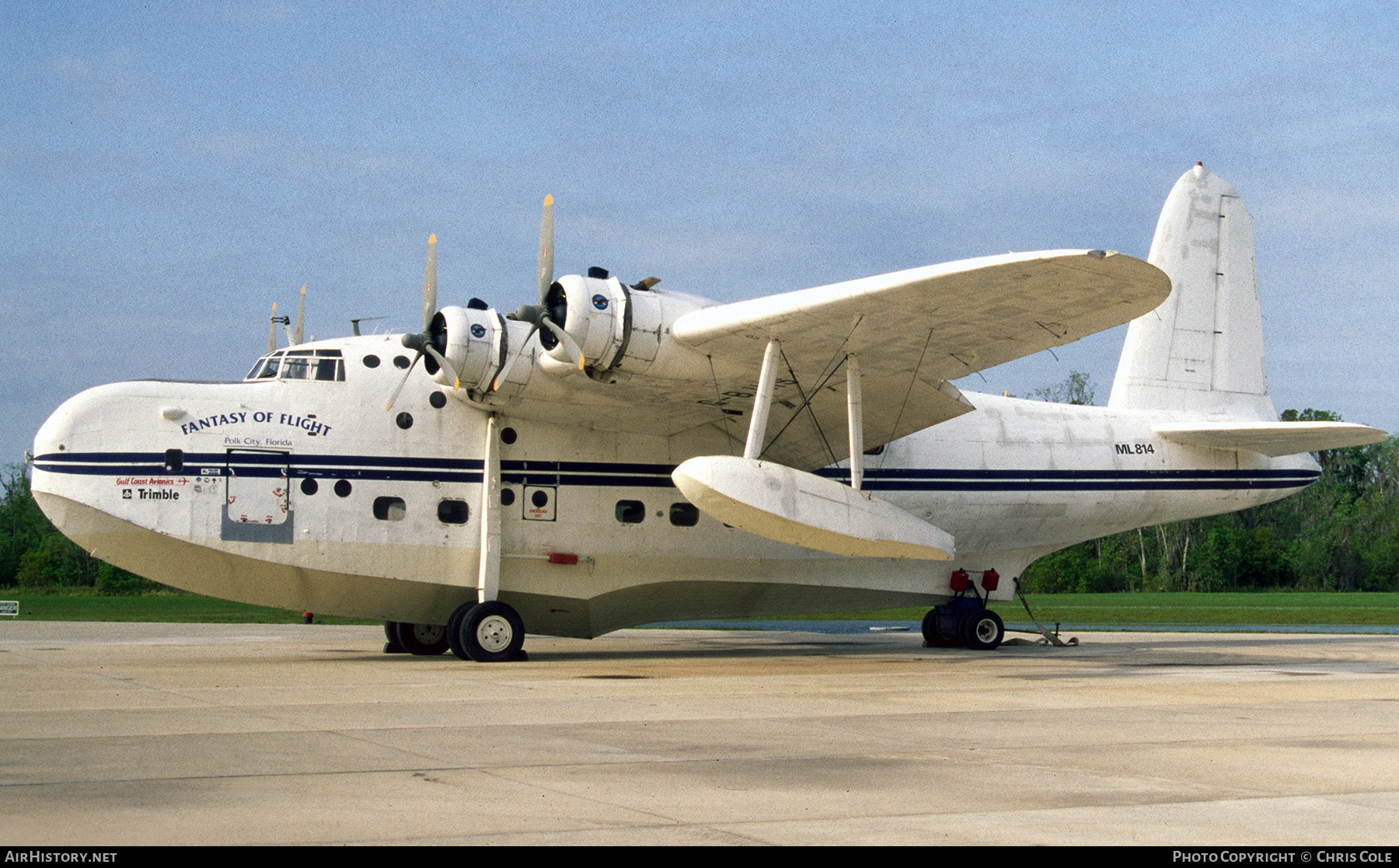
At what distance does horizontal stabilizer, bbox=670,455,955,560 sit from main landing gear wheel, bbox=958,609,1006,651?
4.60 metres

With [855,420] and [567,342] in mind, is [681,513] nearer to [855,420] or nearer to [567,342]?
[855,420]

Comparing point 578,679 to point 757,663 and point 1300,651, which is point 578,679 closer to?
point 757,663

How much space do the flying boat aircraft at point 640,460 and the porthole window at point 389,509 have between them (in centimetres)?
4

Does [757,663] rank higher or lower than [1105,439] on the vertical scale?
lower

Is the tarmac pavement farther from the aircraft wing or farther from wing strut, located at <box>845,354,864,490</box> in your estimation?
the aircraft wing

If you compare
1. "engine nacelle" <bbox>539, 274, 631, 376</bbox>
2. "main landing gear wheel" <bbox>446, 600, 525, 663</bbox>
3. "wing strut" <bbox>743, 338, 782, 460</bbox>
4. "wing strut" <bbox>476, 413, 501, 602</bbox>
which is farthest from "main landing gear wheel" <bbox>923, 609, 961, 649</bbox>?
"engine nacelle" <bbox>539, 274, 631, 376</bbox>

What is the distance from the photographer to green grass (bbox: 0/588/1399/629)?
1195 inches

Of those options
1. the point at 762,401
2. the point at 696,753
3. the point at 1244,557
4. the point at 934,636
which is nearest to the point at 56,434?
the point at 762,401

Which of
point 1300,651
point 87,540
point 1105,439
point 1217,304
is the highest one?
point 1217,304
